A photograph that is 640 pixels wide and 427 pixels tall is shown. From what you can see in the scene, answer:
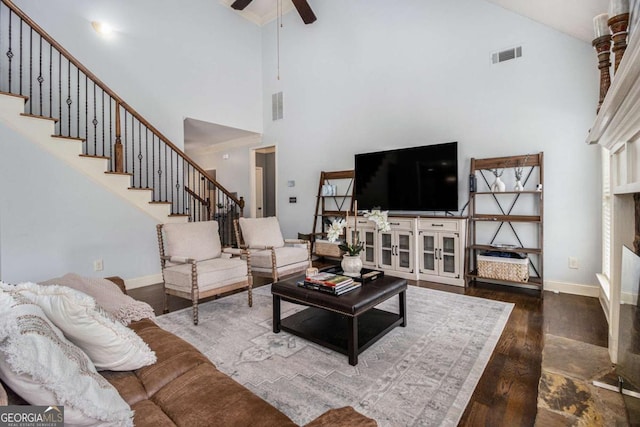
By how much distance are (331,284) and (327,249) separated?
3203 mm

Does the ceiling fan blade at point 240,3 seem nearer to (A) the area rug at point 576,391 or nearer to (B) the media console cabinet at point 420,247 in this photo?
(B) the media console cabinet at point 420,247

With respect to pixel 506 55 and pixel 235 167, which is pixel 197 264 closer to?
pixel 506 55

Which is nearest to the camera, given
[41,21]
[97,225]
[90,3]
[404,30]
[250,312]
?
[250,312]

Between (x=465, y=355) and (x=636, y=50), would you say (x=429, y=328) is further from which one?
(x=636, y=50)

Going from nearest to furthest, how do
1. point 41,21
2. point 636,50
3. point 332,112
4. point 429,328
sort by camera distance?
point 636,50
point 429,328
point 41,21
point 332,112

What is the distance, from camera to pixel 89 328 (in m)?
1.12

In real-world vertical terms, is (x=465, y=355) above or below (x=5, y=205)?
below

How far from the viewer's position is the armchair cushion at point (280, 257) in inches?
151

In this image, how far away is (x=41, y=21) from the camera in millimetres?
4238

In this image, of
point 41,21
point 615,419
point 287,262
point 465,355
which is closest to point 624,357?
point 615,419

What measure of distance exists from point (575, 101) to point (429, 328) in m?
3.10

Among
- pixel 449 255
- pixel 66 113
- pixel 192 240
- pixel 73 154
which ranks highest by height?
pixel 66 113

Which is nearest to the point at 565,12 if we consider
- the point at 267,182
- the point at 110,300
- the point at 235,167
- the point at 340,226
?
the point at 340,226

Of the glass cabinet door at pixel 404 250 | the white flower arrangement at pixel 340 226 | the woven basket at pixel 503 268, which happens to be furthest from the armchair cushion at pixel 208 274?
the woven basket at pixel 503 268
